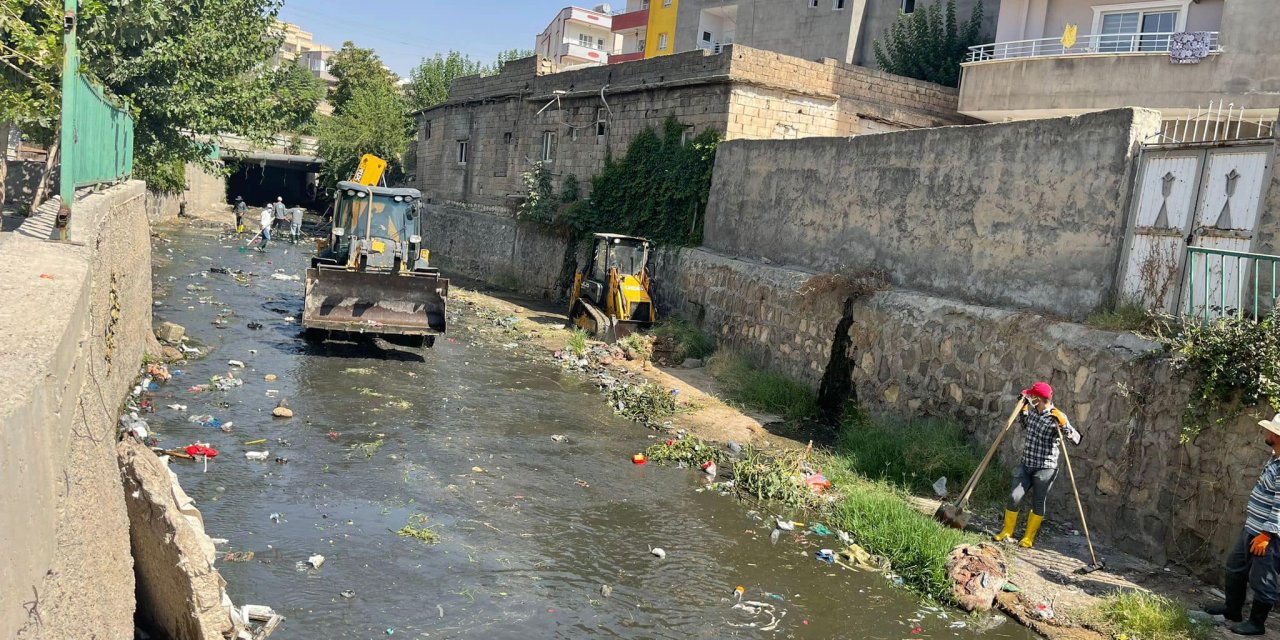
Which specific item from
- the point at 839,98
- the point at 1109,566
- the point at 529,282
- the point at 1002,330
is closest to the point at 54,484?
the point at 1109,566

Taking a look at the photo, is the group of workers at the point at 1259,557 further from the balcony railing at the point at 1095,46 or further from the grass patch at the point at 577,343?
the balcony railing at the point at 1095,46

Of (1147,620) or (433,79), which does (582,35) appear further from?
(1147,620)

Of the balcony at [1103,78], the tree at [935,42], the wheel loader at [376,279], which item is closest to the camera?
the wheel loader at [376,279]

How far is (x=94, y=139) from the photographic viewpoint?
9320 millimetres

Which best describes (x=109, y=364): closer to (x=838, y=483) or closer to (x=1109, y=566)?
(x=838, y=483)

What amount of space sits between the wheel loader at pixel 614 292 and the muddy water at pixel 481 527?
3948 mm

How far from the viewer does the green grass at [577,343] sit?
14805 millimetres

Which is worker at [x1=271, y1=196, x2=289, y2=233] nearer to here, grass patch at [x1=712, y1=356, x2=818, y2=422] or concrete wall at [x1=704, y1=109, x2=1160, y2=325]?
concrete wall at [x1=704, y1=109, x2=1160, y2=325]

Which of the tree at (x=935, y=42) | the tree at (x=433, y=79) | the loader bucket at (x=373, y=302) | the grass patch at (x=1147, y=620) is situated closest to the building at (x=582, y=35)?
the tree at (x=433, y=79)

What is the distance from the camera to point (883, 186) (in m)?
12.3

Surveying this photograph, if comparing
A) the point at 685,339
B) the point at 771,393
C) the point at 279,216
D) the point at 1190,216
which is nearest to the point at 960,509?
the point at 1190,216

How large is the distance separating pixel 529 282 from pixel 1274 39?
16480 mm

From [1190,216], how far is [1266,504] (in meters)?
3.03

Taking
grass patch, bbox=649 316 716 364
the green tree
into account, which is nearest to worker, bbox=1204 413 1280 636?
grass patch, bbox=649 316 716 364
